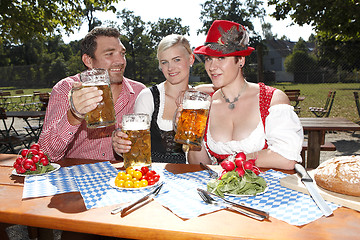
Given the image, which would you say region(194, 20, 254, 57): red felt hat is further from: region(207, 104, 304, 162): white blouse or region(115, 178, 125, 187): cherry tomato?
region(115, 178, 125, 187): cherry tomato

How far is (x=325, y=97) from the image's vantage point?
1595cm

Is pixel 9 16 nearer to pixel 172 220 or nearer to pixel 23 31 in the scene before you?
pixel 23 31

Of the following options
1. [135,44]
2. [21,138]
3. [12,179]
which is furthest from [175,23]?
[12,179]

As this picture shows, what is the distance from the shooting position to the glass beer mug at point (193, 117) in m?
1.56

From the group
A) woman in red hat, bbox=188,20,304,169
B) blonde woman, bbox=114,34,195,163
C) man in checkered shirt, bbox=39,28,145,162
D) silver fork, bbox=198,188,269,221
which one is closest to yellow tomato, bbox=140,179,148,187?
silver fork, bbox=198,188,269,221

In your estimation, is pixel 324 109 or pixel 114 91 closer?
pixel 114 91

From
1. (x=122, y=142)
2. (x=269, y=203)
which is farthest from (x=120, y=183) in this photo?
(x=269, y=203)

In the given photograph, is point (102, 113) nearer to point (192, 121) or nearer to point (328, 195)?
point (192, 121)

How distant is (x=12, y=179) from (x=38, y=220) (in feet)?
1.82

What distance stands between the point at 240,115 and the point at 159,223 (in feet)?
3.68

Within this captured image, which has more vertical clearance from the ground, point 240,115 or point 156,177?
point 240,115

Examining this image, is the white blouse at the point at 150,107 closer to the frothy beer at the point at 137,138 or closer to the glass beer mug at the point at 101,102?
the frothy beer at the point at 137,138

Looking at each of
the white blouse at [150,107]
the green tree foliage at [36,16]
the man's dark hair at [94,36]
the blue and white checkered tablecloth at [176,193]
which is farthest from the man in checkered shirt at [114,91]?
the green tree foliage at [36,16]

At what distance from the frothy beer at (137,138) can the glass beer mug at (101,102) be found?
0.10m
